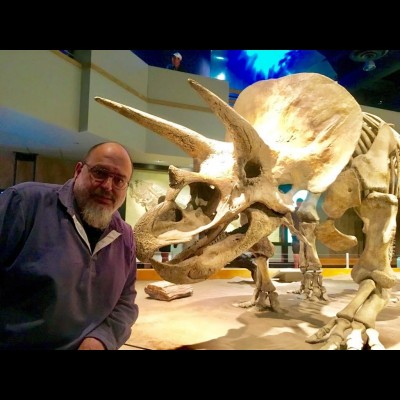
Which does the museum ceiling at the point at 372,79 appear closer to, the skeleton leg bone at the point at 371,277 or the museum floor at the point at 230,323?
the skeleton leg bone at the point at 371,277

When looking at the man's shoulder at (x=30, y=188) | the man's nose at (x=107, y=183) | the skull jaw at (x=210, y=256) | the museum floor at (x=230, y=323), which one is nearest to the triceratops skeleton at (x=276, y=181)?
the skull jaw at (x=210, y=256)

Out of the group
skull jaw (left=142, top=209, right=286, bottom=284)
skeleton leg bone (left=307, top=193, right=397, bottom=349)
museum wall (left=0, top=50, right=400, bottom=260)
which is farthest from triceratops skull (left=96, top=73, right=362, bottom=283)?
museum wall (left=0, top=50, right=400, bottom=260)

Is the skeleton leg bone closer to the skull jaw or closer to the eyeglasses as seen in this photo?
the skull jaw

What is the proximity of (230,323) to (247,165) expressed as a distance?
1533 millimetres

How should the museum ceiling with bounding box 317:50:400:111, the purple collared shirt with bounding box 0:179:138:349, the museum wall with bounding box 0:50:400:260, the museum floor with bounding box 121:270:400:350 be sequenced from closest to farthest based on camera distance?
the purple collared shirt with bounding box 0:179:138:349 → the museum floor with bounding box 121:270:400:350 → the museum wall with bounding box 0:50:400:260 → the museum ceiling with bounding box 317:50:400:111

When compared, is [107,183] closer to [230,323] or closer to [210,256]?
[210,256]

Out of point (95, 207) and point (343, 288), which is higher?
point (95, 207)

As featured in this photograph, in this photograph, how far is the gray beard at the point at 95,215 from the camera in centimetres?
146

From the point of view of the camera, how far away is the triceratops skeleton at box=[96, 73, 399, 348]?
202 centimetres

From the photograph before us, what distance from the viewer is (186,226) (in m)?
2.03

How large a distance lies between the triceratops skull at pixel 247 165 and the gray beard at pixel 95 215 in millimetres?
340
